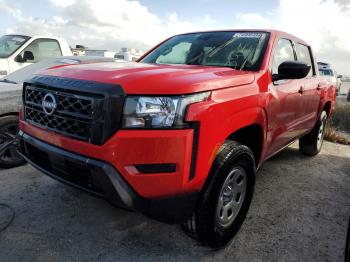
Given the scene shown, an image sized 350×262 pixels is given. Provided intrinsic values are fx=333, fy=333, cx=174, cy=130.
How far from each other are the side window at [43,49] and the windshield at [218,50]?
11.1ft

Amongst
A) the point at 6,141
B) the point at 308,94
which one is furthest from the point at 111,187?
the point at 308,94

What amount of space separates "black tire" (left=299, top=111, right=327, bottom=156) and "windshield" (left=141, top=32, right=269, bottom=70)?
230 centimetres

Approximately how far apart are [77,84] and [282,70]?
179 cm

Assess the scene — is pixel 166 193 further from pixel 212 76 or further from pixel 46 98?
pixel 46 98

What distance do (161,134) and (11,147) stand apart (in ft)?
9.16

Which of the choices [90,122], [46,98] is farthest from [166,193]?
[46,98]

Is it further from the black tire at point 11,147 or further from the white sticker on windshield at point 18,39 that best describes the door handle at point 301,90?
the white sticker on windshield at point 18,39

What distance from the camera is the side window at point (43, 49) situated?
20.8 ft

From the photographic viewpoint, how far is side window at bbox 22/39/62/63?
635 centimetres

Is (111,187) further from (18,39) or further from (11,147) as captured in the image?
(18,39)

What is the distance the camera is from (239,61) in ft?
9.99

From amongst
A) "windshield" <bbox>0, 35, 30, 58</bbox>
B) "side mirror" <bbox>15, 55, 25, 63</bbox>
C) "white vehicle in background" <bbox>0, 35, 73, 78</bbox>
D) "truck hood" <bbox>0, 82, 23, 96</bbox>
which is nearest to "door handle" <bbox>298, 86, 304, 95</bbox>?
"truck hood" <bbox>0, 82, 23, 96</bbox>

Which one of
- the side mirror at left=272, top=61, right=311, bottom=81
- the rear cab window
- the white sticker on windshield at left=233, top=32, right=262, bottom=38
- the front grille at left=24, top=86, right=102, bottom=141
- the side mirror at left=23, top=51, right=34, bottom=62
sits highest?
the white sticker on windshield at left=233, top=32, right=262, bottom=38

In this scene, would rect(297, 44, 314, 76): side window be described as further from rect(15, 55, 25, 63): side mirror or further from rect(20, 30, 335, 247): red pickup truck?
rect(15, 55, 25, 63): side mirror
